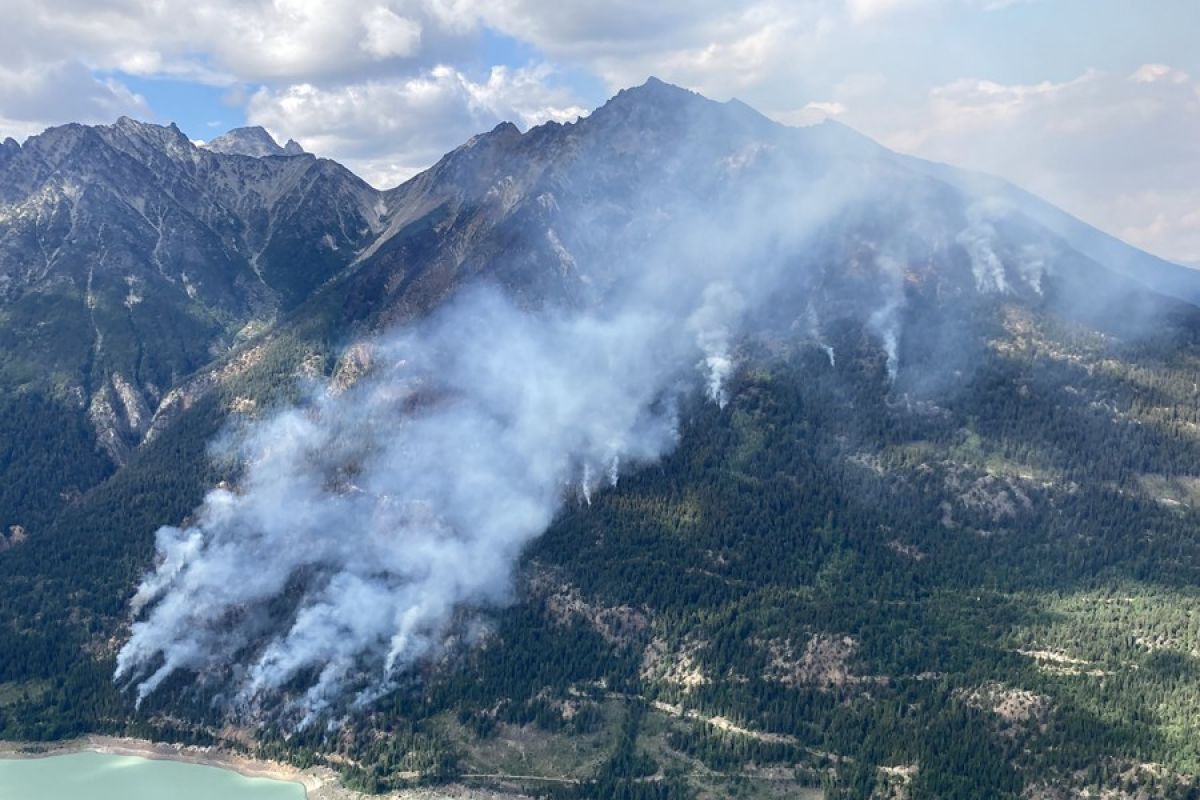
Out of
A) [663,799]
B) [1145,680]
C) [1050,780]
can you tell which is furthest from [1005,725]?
[663,799]

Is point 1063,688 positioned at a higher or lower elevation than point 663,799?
higher

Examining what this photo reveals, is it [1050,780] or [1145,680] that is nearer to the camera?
[1050,780]

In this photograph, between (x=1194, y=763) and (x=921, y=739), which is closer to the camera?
(x=1194, y=763)

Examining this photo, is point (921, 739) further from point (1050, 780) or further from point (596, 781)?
point (596, 781)

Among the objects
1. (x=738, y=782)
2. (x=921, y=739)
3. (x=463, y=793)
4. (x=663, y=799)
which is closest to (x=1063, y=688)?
(x=921, y=739)

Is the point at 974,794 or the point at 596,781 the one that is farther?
the point at 596,781

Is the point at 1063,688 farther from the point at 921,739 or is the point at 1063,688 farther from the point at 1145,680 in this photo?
the point at 921,739

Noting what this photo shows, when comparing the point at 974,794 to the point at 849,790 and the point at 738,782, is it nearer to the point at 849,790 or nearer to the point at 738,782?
the point at 849,790

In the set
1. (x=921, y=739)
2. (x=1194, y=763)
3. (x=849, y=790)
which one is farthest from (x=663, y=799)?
(x=1194, y=763)
